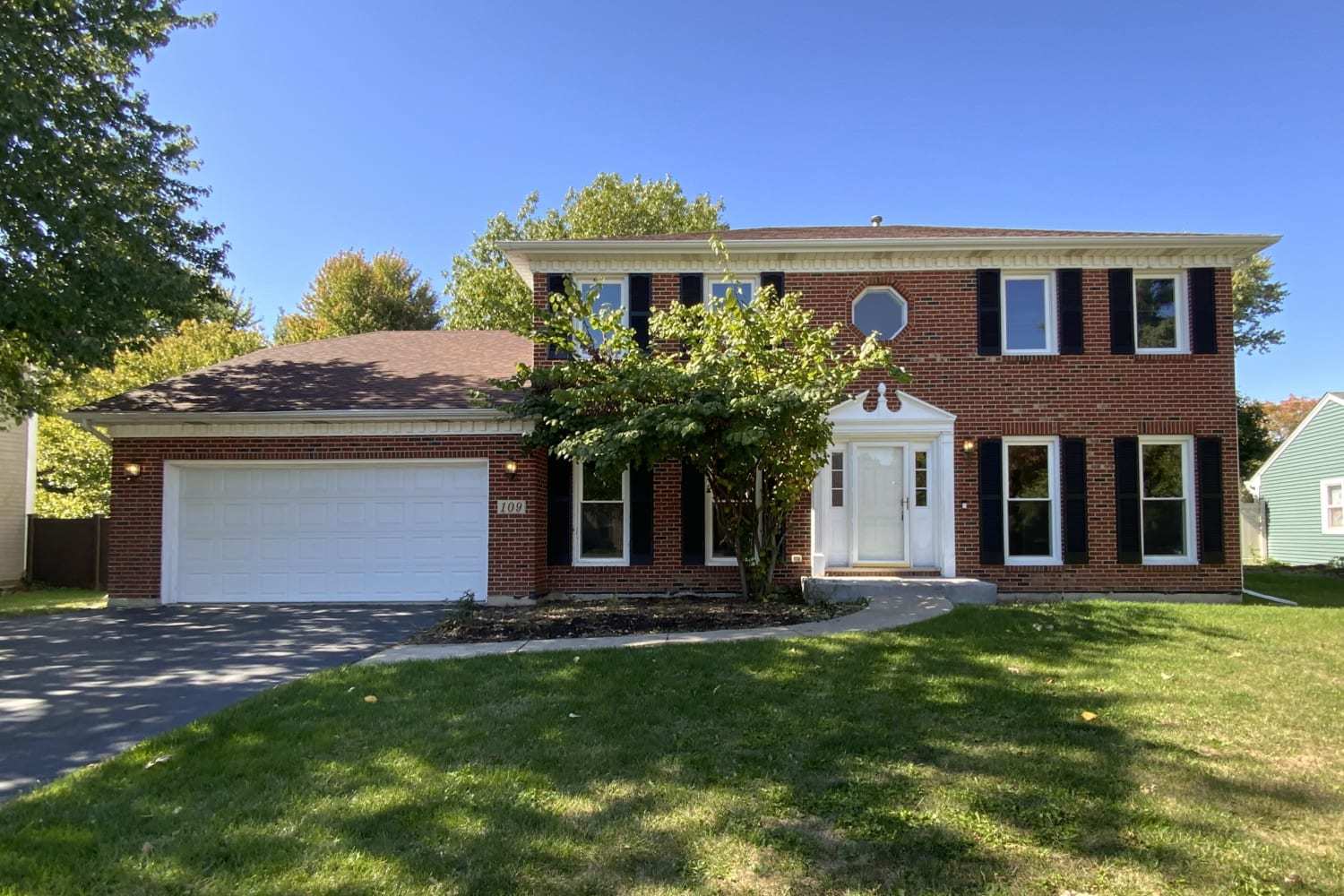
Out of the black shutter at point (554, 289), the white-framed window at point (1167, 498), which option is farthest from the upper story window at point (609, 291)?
the white-framed window at point (1167, 498)

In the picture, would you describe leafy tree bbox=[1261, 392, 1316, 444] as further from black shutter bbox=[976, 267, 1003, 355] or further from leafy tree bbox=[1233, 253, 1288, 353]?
black shutter bbox=[976, 267, 1003, 355]

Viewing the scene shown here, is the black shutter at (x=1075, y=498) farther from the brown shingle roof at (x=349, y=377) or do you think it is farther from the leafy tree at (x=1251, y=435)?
the leafy tree at (x=1251, y=435)

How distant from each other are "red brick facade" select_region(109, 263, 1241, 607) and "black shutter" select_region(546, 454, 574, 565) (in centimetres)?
18

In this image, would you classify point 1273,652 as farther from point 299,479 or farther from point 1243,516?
point 1243,516

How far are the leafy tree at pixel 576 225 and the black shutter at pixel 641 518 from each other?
13.8 metres

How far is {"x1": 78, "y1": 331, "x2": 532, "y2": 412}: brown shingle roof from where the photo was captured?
1135 centimetres

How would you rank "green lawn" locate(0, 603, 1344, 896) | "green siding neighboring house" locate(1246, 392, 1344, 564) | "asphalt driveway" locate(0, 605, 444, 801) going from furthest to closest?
"green siding neighboring house" locate(1246, 392, 1344, 564)
"asphalt driveway" locate(0, 605, 444, 801)
"green lawn" locate(0, 603, 1344, 896)

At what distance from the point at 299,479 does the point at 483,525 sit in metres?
2.82

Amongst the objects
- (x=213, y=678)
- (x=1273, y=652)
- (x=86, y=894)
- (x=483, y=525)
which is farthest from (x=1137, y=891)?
(x=483, y=525)

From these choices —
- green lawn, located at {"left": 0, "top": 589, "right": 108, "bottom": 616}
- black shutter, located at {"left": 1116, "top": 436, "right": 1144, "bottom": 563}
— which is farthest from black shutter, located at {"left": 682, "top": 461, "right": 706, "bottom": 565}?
green lawn, located at {"left": 0, "top": 589, "right": 108, "bottom": 616}

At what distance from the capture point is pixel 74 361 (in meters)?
9.93

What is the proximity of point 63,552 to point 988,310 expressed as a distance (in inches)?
716

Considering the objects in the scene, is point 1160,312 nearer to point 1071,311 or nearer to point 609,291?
point 1071,311

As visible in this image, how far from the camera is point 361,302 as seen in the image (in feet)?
101
